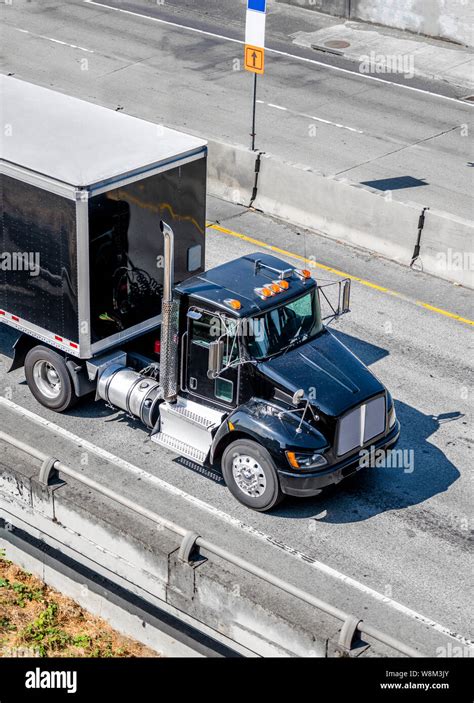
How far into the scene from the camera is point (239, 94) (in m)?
27.2

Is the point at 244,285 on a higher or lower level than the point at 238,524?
higher

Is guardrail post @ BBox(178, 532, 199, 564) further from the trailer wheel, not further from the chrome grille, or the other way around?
the trailer wheel

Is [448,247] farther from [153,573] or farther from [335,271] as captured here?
[153,573]

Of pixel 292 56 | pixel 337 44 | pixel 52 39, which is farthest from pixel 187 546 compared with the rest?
pixel 52 39

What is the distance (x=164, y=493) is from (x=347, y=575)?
2.52 metres

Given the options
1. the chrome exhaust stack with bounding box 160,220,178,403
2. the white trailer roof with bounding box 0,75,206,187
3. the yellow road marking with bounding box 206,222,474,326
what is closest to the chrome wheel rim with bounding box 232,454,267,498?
the chrome exhaust stack with bounding box 160,220,178,403

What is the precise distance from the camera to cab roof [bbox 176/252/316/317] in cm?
1268

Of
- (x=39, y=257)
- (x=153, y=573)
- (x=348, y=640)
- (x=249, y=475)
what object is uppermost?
(x=39, y=257)

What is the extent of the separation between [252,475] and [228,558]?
195 centimetres

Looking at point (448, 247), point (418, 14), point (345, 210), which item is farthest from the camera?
point (418, 14)

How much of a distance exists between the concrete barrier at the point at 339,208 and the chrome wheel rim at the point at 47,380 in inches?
289

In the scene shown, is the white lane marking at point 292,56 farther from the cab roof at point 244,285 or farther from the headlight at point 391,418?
the headlight at point 391,418

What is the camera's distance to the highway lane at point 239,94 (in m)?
23.5
